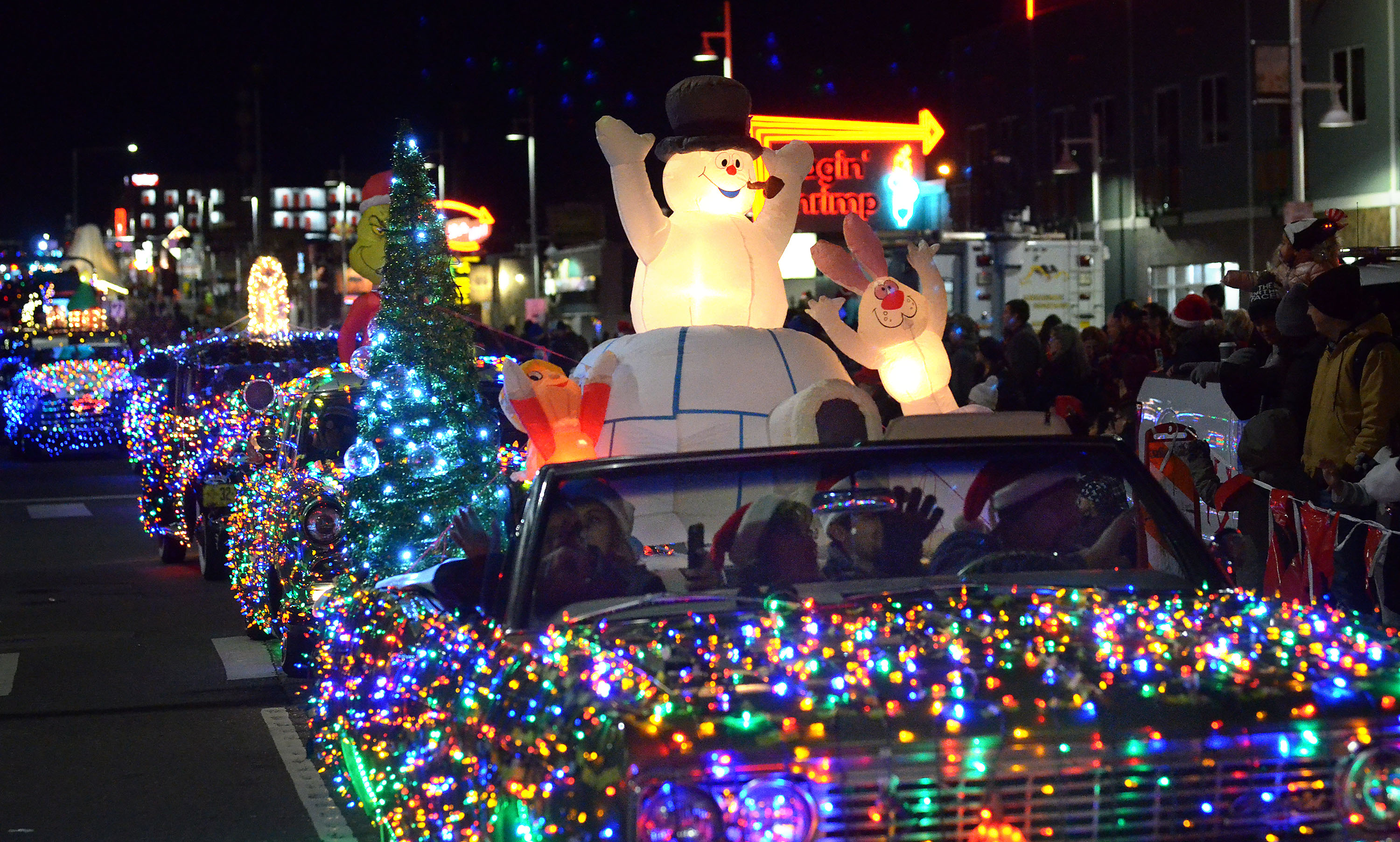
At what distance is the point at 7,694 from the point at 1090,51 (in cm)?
3281

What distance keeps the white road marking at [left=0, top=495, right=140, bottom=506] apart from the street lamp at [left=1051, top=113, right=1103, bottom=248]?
19813mm

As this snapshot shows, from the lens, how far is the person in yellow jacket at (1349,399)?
715cm

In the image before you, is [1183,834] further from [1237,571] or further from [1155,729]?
[1237,571]

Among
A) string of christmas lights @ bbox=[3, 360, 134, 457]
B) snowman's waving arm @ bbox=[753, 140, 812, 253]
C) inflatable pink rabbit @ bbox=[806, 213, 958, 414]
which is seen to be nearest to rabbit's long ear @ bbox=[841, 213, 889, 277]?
inflatable pink rabbit @ bbox=[806, 213, 958, 414]

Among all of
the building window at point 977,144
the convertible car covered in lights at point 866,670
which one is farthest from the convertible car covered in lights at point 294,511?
the building window at point 977,144

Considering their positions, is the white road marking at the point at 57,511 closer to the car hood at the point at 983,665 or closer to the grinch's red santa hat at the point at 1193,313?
the grinch's red santa hat at the point at 1193,313

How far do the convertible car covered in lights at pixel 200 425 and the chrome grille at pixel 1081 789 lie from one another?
8.45 meters

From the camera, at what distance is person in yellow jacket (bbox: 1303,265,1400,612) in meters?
7.15

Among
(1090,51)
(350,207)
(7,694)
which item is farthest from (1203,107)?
(350,207)

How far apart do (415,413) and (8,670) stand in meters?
2.76

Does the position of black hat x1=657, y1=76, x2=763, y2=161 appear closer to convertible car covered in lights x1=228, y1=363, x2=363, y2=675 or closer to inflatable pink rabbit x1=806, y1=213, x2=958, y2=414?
inflatable pink rabbit x1=806, y1=213, x2=958, y2=414

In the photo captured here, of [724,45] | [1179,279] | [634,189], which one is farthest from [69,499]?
[1179,279]

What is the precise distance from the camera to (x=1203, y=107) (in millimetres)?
33969

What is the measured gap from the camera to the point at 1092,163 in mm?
37156
